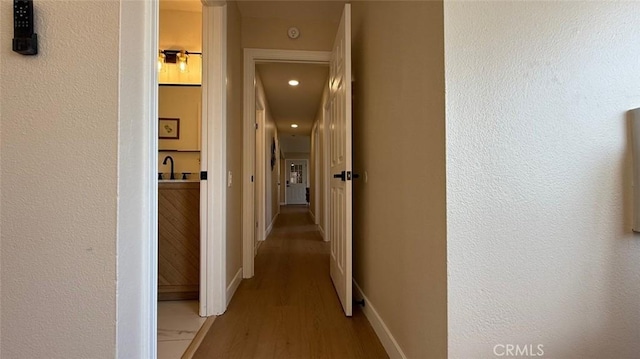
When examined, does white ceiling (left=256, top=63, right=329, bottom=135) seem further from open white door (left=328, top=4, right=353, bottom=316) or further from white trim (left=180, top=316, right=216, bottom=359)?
white trim (left=180, top=316, right=216, bottom=359)

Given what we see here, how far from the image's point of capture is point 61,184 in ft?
2.94

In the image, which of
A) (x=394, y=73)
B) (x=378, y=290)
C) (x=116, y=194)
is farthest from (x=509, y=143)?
(x=116, y=194)

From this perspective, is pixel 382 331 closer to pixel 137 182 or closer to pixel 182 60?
pixel 137 182

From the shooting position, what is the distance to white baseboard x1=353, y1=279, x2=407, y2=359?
55.5 inches

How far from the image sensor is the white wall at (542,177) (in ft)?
3.33

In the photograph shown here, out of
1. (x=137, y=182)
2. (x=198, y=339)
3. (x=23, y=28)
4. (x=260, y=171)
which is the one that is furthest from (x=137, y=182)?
(x=260, y=171)

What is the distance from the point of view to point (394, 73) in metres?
1.48

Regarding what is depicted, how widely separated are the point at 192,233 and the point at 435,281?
1.76 metres

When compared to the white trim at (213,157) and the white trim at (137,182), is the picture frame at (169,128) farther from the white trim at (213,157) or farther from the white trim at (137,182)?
the white trim at (137,182)

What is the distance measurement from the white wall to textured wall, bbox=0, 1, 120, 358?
109 cm

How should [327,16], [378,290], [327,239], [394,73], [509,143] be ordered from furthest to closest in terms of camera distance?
[327,239] < [327,16] < [378,290] < [394,73] < [509,143]

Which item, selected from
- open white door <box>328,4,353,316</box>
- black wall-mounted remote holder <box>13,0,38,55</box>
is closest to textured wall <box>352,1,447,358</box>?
open white door <box>328,4,353,316</box>

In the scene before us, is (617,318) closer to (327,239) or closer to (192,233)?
(192,233)

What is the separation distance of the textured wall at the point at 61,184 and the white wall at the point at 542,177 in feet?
3.59
